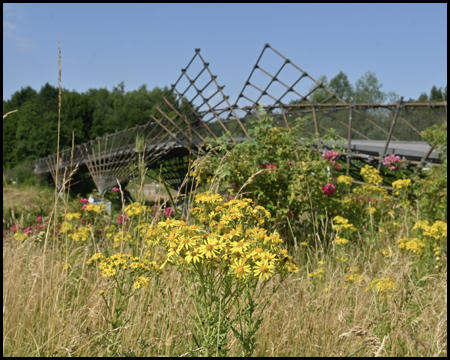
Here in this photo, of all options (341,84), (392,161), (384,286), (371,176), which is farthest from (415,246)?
(341,84)

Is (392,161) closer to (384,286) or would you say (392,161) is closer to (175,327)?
(384,286)

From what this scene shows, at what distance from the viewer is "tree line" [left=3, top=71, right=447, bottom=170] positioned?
35.0 metres

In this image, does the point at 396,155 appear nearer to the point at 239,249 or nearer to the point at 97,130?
the point at 239,249

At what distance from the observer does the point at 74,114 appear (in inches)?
1676

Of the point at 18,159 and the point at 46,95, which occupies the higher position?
the point at 46,95

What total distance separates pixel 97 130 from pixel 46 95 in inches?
520

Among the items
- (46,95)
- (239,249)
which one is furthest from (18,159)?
(239,249)

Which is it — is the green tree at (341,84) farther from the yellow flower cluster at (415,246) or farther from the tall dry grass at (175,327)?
the tall dry grass at (175,327)

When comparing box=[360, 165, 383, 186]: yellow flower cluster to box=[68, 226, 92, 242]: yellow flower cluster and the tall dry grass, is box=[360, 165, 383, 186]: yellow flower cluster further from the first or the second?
box=[68, 226, 92, 242]: yellow flower cluster

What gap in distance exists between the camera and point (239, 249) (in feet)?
5.58

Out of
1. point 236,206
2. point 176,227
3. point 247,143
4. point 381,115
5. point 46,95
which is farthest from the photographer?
point 46,95

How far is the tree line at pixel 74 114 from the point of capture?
115 ft

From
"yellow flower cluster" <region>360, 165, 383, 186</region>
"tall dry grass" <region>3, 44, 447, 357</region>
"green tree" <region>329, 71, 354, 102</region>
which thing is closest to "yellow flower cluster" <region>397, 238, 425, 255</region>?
"tall dry grass" <region>3, 44, 447, 357</region>

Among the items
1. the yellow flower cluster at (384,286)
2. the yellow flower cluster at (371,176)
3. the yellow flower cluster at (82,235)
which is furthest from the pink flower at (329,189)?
the yellow flower cluster at (82,235)
